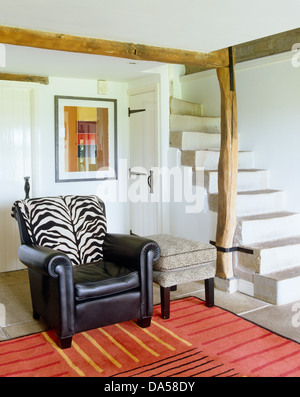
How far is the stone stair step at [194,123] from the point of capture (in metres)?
5.36

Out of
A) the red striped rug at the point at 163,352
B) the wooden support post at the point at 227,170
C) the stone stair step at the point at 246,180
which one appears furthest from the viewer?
the stone stair step at the point at 246,180

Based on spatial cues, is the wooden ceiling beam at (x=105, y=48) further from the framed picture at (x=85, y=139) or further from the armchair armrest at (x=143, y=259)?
the framed picture at (x=85, y=139)

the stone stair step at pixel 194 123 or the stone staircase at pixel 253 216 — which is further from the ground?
the stone stair step at pixel 194 123

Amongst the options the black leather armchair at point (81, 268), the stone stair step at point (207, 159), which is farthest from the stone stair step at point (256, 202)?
the black leather armchair at point (81, 268)

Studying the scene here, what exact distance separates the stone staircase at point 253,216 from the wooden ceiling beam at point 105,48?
1.13 m

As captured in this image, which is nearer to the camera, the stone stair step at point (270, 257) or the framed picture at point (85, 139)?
the stone stair step at point (270, 257)

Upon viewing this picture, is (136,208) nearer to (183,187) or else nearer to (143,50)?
(183,187)

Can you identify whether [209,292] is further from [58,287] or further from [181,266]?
[58,287]

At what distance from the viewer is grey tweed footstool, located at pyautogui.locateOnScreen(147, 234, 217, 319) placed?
3555 millimetres

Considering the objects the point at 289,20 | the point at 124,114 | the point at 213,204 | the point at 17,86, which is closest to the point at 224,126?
the point at 213,204

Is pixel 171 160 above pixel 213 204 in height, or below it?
above

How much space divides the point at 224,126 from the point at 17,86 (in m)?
2.36

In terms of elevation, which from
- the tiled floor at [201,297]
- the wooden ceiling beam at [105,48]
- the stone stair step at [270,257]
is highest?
the wooden ceiling beam at [105,48]

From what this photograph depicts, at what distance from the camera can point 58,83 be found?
5.27 meters
